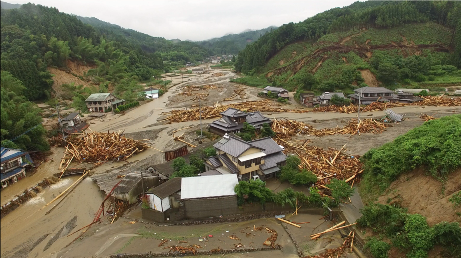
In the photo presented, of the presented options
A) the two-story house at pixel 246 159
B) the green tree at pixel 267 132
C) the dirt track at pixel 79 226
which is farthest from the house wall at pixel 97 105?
the two-story house at pixel 246 159

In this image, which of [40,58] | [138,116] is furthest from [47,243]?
[40,58]

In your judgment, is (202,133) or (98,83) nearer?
(202,133)

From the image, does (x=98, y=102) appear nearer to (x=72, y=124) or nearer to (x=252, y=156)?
(x=72, y=124)

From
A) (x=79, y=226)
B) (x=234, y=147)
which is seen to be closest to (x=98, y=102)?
(x=79, y=226)

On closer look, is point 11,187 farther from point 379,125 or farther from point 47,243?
point 379,125

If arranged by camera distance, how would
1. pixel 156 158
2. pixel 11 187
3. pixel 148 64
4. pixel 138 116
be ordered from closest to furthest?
pixel 11 187 < pixel 156 158 < pixel 138 116 < pixel 148 64

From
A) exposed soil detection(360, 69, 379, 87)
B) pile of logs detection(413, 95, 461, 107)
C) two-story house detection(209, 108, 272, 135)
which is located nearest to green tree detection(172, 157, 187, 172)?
two-story house detection(209, 108, 272, 135)
